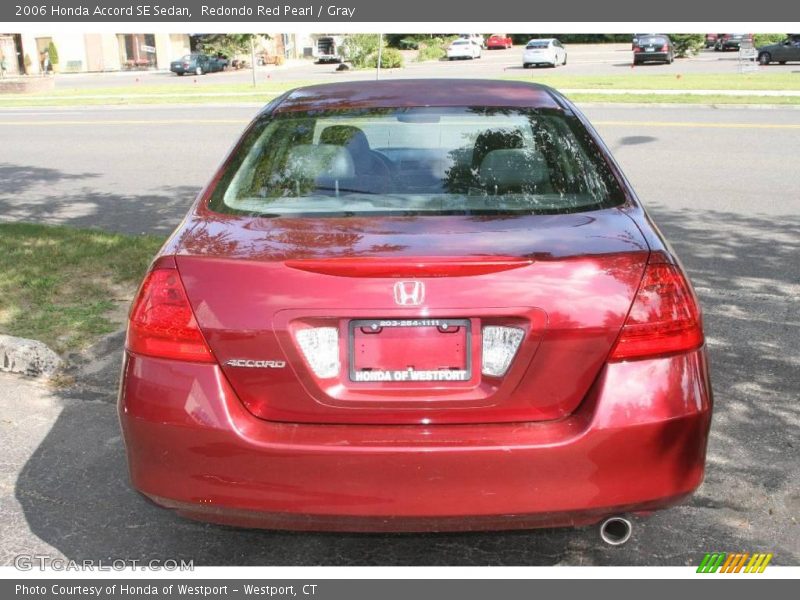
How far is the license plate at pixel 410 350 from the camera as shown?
2506 mm

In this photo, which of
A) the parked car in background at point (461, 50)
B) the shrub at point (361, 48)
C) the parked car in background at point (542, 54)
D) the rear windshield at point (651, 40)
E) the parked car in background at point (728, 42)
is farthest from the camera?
the parked car in background at point (461, 50)

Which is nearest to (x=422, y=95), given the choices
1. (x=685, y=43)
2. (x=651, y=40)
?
(x=651, y=40)

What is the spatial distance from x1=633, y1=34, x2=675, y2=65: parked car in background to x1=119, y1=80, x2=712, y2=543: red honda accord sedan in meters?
42.5

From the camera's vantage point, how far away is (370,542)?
3.31 m

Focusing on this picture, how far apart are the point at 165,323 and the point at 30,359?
270cm

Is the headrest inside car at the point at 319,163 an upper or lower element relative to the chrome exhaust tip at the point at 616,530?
upper

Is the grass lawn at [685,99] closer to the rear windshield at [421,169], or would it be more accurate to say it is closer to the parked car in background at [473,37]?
the rear windshield at [421,169]

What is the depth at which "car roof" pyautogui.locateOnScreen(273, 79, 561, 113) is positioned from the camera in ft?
12.2

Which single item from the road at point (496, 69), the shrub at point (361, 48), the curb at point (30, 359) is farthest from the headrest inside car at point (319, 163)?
the shrub at point (361, 48)

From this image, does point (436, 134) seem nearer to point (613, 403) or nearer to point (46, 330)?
point (613, 403)

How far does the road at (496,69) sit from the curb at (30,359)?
101 ft

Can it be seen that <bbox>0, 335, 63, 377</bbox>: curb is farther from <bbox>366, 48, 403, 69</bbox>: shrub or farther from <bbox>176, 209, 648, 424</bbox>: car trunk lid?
<bbox>366, 48, 403, 69</bbox>: shrub

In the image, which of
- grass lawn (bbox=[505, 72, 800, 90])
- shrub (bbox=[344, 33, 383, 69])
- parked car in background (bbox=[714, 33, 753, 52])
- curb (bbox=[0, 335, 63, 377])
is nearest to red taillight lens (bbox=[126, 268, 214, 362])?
curb (bbox=[0, 335, 63, 377])

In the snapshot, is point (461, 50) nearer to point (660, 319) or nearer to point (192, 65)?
point (192, 65)
